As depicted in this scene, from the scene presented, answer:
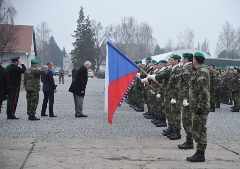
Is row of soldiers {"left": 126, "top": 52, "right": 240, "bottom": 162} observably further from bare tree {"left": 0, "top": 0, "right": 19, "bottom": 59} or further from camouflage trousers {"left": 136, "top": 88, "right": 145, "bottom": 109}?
bare tree {"left": 0, "top": 0, "right": 19, "bottom": 59}

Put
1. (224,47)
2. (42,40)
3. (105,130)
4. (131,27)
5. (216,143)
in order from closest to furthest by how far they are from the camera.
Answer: (216,143)
(105,130)
(224,47)
(131,27)
(42,40)

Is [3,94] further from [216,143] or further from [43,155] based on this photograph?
[216,143]

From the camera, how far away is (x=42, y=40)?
104 m

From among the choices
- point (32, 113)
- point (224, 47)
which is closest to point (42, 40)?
point (224, 47)

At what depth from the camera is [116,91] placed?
8078mm

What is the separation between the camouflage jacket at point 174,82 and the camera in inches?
340

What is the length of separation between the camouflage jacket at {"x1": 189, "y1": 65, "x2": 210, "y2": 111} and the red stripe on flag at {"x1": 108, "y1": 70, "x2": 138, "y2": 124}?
6.20 ft

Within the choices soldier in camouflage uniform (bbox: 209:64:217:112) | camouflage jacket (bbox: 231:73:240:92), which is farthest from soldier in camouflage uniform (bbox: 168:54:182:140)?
camouflage jacket (bbox: 231:73:240:92)

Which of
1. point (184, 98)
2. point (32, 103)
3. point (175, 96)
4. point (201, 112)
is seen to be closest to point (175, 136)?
point (175, 96)

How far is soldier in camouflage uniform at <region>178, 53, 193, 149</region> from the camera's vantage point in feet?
24.9

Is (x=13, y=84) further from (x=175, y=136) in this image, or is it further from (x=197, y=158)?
(x=197, y=158)

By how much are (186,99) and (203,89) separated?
1.14 meters

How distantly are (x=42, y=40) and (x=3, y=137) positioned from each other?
323ft

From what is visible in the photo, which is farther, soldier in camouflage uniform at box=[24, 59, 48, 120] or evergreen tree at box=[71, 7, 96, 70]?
evergreen tree at box=[71, 7, 96, 70]
